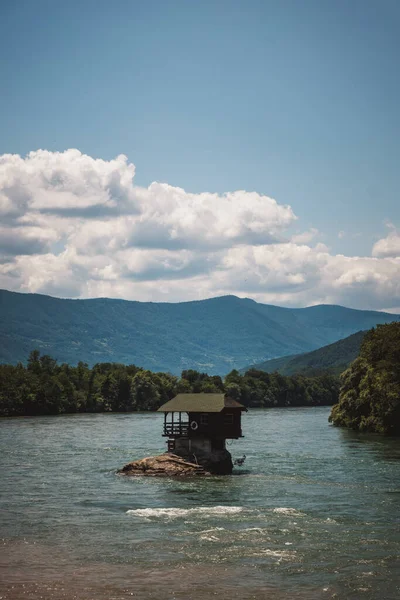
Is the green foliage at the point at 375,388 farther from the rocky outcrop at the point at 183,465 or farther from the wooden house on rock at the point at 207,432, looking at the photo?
the rocky outcrop at the point at 183,465

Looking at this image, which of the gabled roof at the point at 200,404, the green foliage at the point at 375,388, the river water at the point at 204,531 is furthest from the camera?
the green foliage at the point at 375,388

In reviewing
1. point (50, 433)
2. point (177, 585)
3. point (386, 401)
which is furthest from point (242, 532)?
point (50, 433)

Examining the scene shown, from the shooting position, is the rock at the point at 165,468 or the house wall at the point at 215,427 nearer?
the rock at the point at 165,468

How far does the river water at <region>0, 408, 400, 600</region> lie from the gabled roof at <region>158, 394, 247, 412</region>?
6.98 metres

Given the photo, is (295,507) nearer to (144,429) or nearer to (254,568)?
(254,568)

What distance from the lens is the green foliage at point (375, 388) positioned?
111 meters

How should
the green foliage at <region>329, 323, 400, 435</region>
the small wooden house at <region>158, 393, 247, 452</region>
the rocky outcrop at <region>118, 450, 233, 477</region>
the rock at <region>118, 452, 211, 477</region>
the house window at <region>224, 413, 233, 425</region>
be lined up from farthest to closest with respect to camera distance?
the green foliage at <region>329, 323, 400, 435</region>, the house window at <region>224, 413, 233, 425</region>, the small wooden house at <region>158, 393, 247, 452</region>, the rocky outcrop at <region>118, 450, 233, 477</region>, the rock at <region>118, 452, 211, 477</region>

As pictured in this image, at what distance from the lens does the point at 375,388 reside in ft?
377

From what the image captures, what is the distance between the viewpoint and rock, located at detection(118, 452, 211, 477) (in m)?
68.9

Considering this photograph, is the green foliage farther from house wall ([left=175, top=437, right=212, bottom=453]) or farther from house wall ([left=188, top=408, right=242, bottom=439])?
house wall ([left=175, top=437, right=212, bottom=453])

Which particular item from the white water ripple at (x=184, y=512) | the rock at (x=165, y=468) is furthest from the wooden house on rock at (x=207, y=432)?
the white water ripple at (x=184, y=512)

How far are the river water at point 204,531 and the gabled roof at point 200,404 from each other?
6977 mm

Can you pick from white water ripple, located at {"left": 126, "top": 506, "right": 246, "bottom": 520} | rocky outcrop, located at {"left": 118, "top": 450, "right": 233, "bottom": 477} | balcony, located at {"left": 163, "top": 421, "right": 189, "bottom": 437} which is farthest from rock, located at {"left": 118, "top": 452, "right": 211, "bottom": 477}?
white water ripple, located at {"left": 126, "top": 506, "right": 246, "bottom": 520}

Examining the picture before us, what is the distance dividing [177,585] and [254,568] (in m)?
4.63
